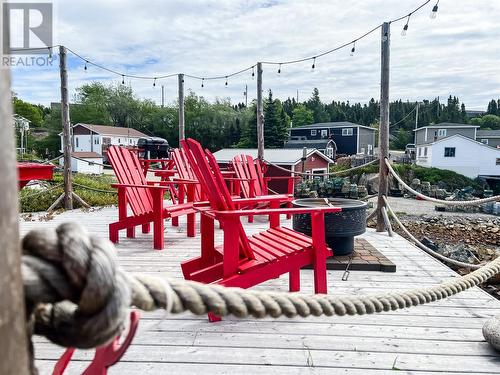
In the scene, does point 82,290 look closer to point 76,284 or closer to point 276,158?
point 76,284

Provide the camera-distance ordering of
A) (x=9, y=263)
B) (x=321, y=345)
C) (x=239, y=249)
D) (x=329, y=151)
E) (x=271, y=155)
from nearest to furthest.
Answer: (x=9, y=263), (x=321, y=345), (x=239, y=249), (x=271, y=155), (x=329, y=151)

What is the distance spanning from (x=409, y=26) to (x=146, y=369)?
16.6 ft

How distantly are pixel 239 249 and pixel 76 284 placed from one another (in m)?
2.02

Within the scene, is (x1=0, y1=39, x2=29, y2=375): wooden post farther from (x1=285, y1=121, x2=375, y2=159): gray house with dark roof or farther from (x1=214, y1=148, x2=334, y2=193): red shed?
(x1=285, y1=121, x2=375, y2=159): gray house with dark roof

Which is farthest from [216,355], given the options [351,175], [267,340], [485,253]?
[351,175]

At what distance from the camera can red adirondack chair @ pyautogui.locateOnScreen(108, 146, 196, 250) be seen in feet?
13.9

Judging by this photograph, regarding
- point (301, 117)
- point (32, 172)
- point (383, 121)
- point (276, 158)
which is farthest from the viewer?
point (301, 117)

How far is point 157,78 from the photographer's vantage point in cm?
1030

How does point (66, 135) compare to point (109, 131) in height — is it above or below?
below

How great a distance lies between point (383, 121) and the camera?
17.7 ft

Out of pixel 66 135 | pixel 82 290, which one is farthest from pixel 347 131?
pixel 82 290

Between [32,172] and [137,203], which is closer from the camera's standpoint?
[32,172]

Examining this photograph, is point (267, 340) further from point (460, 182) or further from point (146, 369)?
point (460, 182)

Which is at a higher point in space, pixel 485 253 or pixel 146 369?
pixel 146 369
